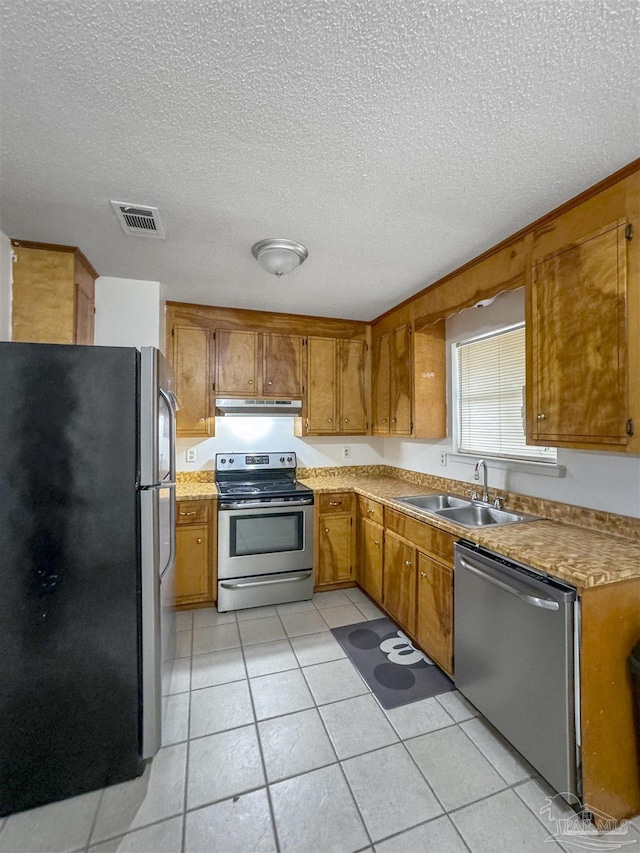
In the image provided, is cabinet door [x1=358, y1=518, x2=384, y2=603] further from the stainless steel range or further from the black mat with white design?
the stainless steel range

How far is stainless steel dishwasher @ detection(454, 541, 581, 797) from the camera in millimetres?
1390

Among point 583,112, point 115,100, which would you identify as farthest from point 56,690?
point 583,112

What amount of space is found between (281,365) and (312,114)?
7.56 ft

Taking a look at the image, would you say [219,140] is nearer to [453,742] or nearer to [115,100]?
[115,100]

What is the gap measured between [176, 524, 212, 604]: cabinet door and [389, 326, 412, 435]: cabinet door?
1.81 metres

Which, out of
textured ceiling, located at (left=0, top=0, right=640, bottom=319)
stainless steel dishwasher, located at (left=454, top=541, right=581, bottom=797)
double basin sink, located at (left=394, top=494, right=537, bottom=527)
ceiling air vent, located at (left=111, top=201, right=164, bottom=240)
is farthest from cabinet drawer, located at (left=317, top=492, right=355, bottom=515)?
ceiling air vent, located at (left=111, top=201, right=164, bottom=240)

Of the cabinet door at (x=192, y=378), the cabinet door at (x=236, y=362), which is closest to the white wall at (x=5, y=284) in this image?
the cabinet door at (x=192, y=378)

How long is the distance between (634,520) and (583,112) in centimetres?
166

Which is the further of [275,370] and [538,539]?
[275,370]

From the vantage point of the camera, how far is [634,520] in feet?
5.68

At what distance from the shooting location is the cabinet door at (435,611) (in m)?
2.08

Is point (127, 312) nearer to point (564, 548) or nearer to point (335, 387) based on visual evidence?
point (335, 387)

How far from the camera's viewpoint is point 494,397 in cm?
267

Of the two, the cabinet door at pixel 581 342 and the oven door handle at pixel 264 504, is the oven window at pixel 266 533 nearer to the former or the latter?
the oven door handle at pixel 264 504
